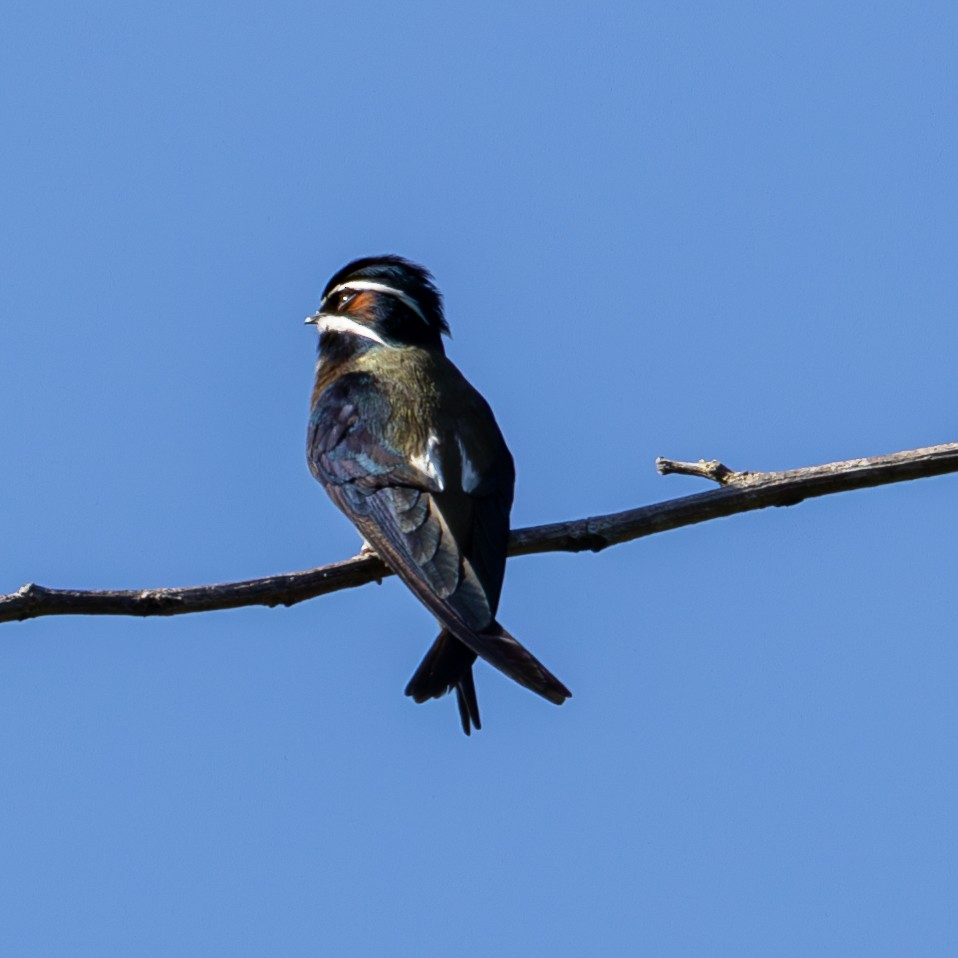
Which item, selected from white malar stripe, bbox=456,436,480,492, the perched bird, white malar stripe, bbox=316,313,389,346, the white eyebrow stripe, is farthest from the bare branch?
the white eyebrow stripe

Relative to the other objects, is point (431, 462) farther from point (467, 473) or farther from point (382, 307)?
point (382, 307)

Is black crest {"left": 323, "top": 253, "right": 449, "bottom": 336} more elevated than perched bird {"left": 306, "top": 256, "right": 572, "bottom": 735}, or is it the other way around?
black crest {"left": 323, "top": 253, "right": 449, "bottom": 336}

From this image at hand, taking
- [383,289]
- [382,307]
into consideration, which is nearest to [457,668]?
[382,307]

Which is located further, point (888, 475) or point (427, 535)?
point (427, 535)

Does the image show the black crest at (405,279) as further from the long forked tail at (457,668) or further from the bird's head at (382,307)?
the long forked tail at (457,668)

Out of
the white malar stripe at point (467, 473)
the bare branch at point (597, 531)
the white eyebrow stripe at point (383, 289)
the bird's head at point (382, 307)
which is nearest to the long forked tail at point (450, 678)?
the bare branch at point (597, 531)

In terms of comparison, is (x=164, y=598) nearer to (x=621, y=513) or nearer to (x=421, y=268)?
(x=621, y=513)

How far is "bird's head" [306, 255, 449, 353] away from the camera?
884 centimetres

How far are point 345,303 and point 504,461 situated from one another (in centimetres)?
220

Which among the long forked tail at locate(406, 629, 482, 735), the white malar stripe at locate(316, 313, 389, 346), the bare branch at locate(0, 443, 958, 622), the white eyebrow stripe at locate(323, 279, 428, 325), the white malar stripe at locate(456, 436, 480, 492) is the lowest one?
the long forked tail at locate(406, 629, 482, 735)

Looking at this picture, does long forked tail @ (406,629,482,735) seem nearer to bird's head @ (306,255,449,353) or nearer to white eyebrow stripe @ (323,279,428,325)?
bird's head @ (306,255,449,353)

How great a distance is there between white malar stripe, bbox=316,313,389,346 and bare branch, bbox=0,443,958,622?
100 inches

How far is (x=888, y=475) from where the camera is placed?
5625 mm

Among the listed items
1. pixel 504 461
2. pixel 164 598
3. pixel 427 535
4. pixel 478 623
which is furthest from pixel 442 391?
pixel 164 598
